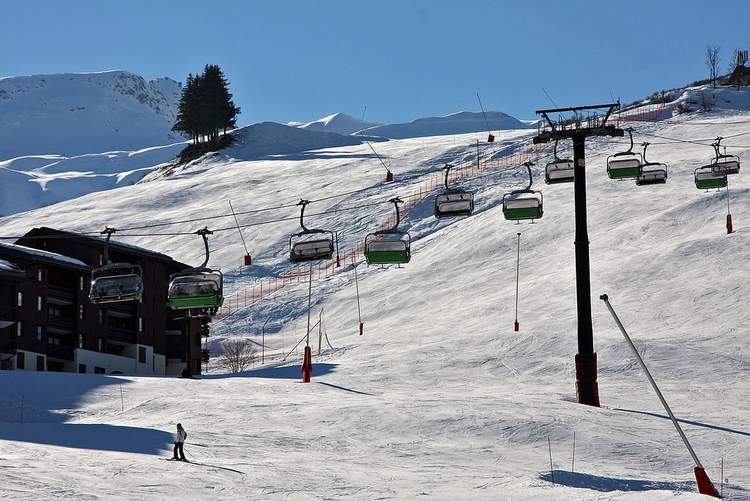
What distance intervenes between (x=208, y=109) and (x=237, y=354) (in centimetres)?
8223

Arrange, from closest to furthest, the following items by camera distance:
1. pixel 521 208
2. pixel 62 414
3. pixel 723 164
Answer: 1. pixel 62 414
2. pixel 521 208
3. pixel 723 164

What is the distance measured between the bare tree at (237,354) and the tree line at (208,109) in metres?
74.2

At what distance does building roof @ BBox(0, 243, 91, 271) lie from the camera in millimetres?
60438

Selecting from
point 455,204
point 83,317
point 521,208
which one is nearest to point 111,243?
point 83,317

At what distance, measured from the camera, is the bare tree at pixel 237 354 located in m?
60.5

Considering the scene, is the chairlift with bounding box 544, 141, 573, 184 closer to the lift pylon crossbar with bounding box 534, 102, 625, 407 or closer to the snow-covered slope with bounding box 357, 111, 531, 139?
the lift pylon crossbar with bounding box 534, 102, 625, 407

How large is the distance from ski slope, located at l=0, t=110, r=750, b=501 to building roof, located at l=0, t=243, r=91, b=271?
8.98 meters

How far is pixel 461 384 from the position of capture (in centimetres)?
4081

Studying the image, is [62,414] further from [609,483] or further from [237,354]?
[237,354]

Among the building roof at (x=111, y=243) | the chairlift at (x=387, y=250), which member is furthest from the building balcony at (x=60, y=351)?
the chairlift at (x=387, y=250)

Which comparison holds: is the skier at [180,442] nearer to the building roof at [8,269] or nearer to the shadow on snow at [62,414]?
the shadow on snow at [62,414]

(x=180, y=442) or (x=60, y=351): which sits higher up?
(x=180, y=442)

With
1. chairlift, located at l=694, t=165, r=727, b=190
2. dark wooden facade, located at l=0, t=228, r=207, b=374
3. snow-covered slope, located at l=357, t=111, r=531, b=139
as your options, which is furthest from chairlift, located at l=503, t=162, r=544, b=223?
snow-covered slope, located at l=357, t=111, r=531, b=139

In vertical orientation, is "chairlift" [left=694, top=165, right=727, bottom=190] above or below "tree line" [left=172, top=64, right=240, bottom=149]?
below
